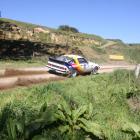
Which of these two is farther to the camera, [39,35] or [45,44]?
[39,35]

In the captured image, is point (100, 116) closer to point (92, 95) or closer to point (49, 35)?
point (92, 95)

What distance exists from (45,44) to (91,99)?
28.5 meters

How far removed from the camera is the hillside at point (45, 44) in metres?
38.4

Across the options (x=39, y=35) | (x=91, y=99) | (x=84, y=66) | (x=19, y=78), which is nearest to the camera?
(x=91, y=99)

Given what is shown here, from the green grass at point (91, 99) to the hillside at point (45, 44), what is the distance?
16.7 m

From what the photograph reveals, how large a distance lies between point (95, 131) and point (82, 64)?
14.9 metres

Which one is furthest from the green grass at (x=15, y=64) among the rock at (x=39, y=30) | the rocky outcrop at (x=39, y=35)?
the rock at (x=39, y=30)

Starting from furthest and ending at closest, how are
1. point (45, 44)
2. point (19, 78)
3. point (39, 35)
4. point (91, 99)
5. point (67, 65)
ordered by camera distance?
point (39, 35)
point (45, 44)
point (67, 65)
point (19, 78)
point (91, 99)

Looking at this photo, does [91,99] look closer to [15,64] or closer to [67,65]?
[67,65]

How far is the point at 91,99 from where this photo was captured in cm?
1673

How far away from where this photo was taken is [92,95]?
17281mm

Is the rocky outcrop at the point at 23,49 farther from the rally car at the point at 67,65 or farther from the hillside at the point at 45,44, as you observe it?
the rally car at the point at 67,65

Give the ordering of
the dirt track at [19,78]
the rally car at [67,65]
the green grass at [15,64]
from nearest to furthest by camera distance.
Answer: the dirt track at [19,78]
the rally car at [67,65]
the green grass at [15,64]

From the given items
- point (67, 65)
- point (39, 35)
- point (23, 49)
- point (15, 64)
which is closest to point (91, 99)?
point (67, 65)
